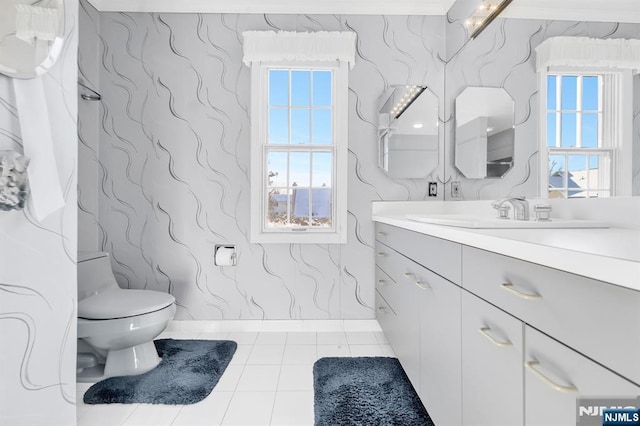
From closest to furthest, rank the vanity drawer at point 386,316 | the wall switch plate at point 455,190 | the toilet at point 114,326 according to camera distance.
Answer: the toilet at point 114,326 → the vanity drawer at point 386,316 → the wall switch plate at point 455,190

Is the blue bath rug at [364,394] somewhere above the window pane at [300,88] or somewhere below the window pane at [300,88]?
below

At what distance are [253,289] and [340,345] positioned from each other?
791mm

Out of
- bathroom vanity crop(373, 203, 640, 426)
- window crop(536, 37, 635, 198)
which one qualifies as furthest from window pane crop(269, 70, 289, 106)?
window crop(536, 37, 635, 198)

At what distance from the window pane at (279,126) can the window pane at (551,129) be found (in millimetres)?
1707

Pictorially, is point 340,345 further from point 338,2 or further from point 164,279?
point 338,2

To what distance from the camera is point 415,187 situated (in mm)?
2553

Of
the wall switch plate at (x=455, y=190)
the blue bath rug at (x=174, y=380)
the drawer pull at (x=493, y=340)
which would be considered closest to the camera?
the drawer pull at (x=493, y=340)

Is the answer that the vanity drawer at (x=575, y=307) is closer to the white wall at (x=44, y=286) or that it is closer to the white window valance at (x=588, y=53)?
the white window valance at (x=588, y=53)

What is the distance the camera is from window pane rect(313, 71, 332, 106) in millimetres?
2543

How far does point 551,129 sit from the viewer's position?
4.54 ft

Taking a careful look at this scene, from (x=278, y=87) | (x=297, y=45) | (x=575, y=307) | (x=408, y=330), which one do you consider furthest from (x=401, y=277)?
(x=297, y=45)

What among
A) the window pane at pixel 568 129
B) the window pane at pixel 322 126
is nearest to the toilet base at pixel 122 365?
the window pane at pixel 322 126

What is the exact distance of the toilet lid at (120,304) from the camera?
1.76 metres

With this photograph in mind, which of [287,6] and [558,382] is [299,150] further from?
[558,382]
